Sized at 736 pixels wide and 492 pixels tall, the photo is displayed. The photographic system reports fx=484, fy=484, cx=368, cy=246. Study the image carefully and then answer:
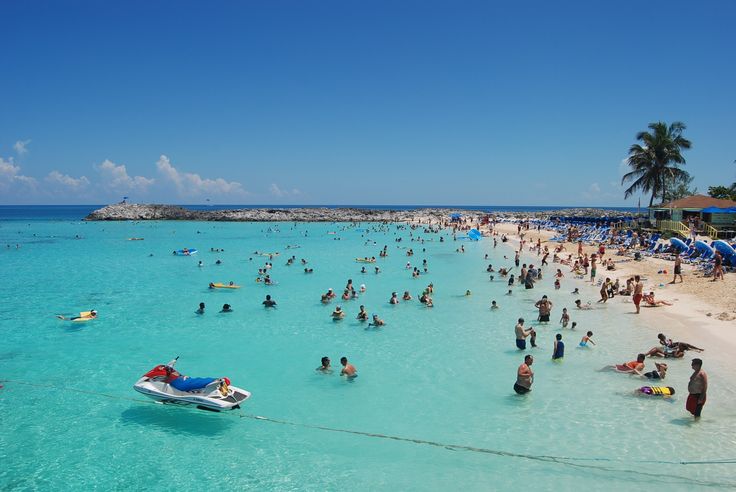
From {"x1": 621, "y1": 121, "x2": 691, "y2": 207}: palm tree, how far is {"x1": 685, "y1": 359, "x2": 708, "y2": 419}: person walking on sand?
43917 millimetres

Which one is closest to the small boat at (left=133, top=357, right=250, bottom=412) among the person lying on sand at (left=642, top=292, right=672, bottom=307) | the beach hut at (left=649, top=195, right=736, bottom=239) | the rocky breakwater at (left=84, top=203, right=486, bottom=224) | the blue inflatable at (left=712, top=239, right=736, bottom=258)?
the person lying on sand at (left=642, top=292, right=672, bottom=307)

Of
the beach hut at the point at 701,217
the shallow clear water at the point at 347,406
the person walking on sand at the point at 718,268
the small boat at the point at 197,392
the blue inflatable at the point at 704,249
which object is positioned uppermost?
the beach hut at the point at 701,217

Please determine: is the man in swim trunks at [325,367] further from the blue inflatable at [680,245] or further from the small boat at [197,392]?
the blue inflatable at [680,245]

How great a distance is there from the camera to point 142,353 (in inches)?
675

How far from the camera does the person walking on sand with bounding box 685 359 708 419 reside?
34.2 ft

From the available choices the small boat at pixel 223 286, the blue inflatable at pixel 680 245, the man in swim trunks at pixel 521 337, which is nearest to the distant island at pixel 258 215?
the blue inflatable at pixel 680 245

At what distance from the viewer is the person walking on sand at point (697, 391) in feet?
34.2

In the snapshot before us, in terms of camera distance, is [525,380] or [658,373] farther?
[658,373]

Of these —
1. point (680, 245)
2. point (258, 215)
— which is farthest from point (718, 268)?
point (258, 215)

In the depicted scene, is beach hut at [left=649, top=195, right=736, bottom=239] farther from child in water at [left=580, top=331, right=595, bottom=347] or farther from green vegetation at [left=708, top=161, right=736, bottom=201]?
child in water at [left=580, top=331, right=595, bottom=347]

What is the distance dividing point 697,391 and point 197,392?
11.4 metres

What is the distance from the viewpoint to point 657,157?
47750 millimetres

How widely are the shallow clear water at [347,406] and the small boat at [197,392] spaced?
1.87 ft

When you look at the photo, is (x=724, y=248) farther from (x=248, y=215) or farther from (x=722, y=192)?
(x=248, y=215)
